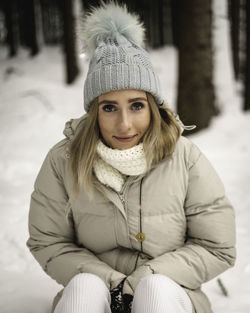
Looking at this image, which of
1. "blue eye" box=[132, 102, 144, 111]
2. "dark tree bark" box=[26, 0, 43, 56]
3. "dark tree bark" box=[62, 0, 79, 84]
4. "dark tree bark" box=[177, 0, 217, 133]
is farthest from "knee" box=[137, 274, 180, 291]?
"dark tree bark" box=[26, 0, 43, 56]

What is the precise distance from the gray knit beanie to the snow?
1.49 metres

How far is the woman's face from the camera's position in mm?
1808

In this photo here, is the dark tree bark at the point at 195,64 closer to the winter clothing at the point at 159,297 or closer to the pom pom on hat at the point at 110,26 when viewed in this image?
the pom pom on hat at the point at 110,26

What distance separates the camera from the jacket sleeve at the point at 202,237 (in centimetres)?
182

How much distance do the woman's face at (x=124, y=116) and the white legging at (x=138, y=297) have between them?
2.16 ft

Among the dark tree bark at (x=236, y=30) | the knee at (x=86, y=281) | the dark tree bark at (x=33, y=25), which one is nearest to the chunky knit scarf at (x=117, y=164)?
the knee at (x=86, y=281)

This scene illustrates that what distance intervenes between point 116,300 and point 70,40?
368 inches

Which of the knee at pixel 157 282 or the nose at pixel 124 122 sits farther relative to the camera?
the nose at pixel 124 122

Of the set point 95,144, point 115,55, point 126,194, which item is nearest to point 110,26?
point 115,55

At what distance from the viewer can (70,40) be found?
33.3ft

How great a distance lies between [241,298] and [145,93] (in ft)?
5.05

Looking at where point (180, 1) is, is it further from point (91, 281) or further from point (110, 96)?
point (91, 281)

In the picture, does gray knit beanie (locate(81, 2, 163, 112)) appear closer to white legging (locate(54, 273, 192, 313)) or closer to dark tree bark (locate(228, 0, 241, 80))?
white legging (locate(54, 273, 192, 313))

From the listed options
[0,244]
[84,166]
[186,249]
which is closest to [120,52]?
[84,166]
